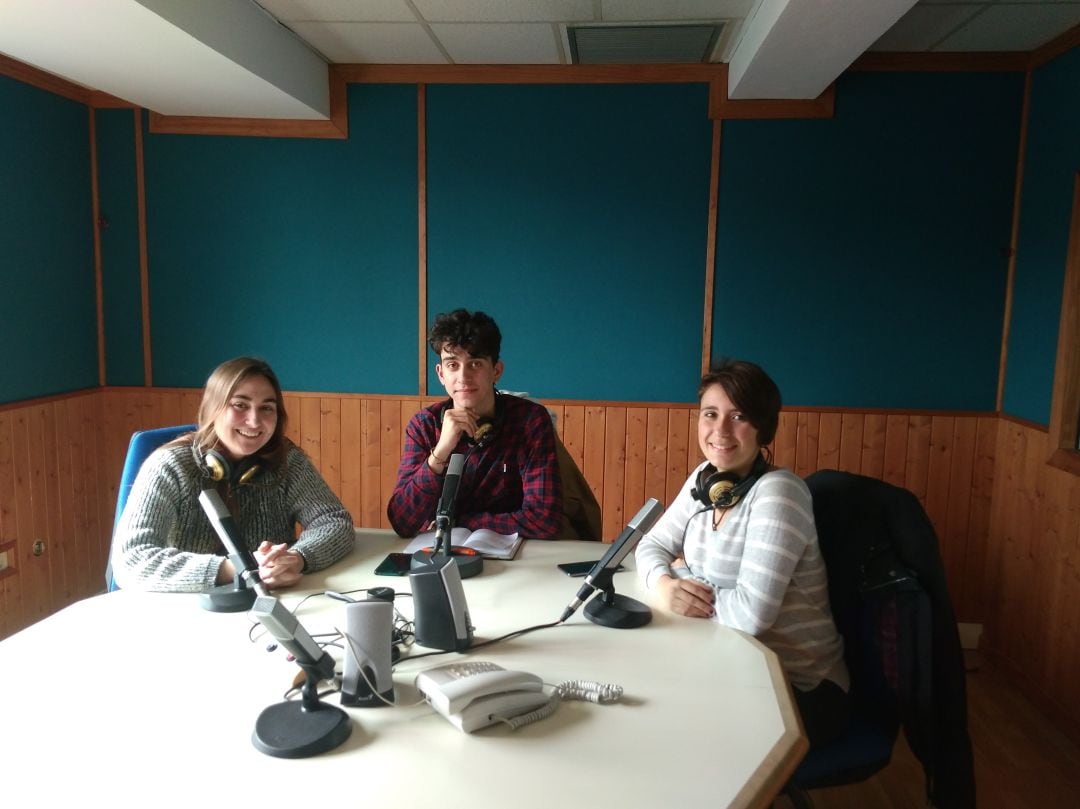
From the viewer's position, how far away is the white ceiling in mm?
2391

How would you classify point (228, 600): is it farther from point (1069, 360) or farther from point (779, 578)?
point (1069, 360)

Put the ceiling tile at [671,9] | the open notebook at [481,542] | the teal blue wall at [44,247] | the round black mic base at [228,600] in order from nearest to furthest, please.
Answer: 1. the round black mic base at [228,600]
2. the open notebook at [481,542]
3. the ceiling tile at [671,9]
4. the teal blue wall at [44,247]

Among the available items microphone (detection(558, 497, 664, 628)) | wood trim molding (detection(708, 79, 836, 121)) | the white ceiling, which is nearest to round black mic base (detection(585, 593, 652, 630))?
microphone (detection(558, 497, 664, 628))

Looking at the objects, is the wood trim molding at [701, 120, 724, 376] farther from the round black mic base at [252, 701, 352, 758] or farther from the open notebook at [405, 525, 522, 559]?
the round black mic base at [252, 701, 352, 758]

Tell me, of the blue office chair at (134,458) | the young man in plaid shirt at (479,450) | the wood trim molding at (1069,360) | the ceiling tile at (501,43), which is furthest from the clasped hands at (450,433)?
the wood trim molding at (1069,360)

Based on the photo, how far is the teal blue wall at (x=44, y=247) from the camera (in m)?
3.22

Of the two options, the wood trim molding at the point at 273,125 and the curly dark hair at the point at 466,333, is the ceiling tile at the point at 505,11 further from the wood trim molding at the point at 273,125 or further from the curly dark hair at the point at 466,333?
the curly dark hair at the point at 466,333

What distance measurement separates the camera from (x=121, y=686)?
4.21 feet

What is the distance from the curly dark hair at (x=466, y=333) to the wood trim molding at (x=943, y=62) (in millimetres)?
2251

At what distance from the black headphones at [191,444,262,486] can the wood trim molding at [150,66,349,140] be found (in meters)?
2.15

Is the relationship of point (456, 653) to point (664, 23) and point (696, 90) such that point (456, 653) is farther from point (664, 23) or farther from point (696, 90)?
point (696, 90)

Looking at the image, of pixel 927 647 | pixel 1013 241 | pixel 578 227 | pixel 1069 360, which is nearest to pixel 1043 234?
pixel 1013 241

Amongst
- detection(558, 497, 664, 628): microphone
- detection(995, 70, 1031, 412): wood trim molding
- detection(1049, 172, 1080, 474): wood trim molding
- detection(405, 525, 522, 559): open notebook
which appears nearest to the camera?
detection(558, 497, 664, 628): microphone

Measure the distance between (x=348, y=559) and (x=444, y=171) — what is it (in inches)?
86.8
